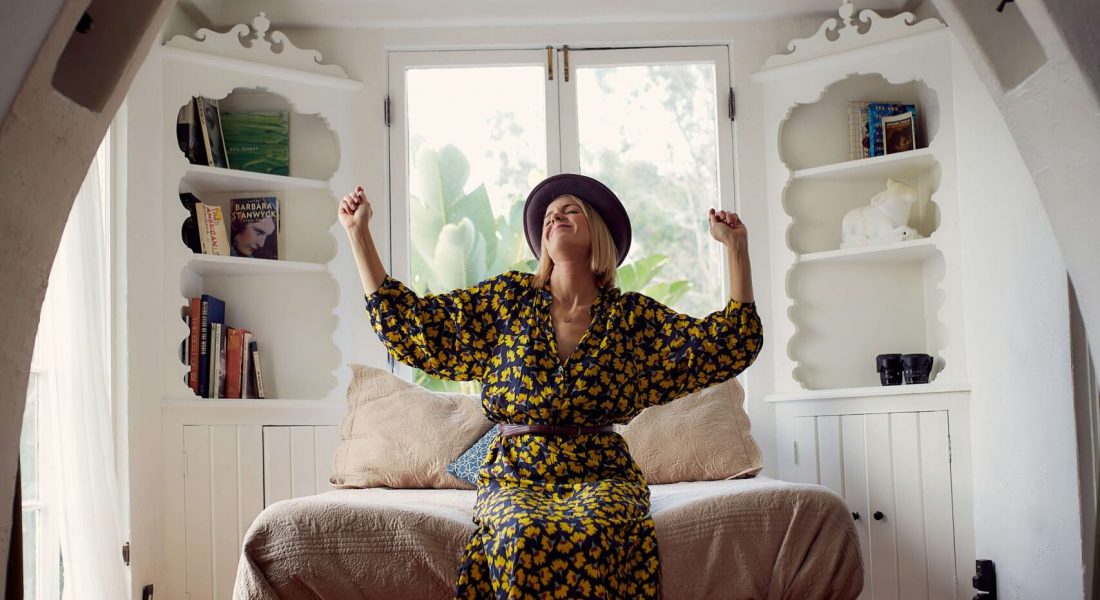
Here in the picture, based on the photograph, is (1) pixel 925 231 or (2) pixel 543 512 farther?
(1) pixel 925 231

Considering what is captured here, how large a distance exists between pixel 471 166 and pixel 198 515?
1664mm

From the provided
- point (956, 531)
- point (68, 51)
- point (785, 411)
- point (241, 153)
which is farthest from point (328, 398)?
point (68, 51)

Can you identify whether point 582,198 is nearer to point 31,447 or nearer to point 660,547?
point 660,547

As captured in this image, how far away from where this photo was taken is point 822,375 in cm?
401

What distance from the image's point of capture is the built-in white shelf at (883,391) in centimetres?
352

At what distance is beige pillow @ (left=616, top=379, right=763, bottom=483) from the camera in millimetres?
3346

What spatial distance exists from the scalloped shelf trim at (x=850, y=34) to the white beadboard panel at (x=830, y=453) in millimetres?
1380

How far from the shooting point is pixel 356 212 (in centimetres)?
247

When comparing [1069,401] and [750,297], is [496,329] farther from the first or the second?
[1069,401]

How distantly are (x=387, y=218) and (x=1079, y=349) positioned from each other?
244 cm

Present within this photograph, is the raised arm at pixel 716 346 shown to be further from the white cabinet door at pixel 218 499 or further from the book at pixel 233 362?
the book at pixel 233 362

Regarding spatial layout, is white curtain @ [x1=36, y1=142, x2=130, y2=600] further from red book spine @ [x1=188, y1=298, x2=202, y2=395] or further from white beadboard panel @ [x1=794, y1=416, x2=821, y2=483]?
white beadboard panel @ [x1=794, y1=416, x2=821, y2=483]

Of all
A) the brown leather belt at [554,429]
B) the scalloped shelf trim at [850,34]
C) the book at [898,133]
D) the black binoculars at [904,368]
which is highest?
the scalloped shelf trim at [850,34]

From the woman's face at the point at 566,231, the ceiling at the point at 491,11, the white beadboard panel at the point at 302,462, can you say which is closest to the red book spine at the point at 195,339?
the white beadboard panel at the point at 302,462
